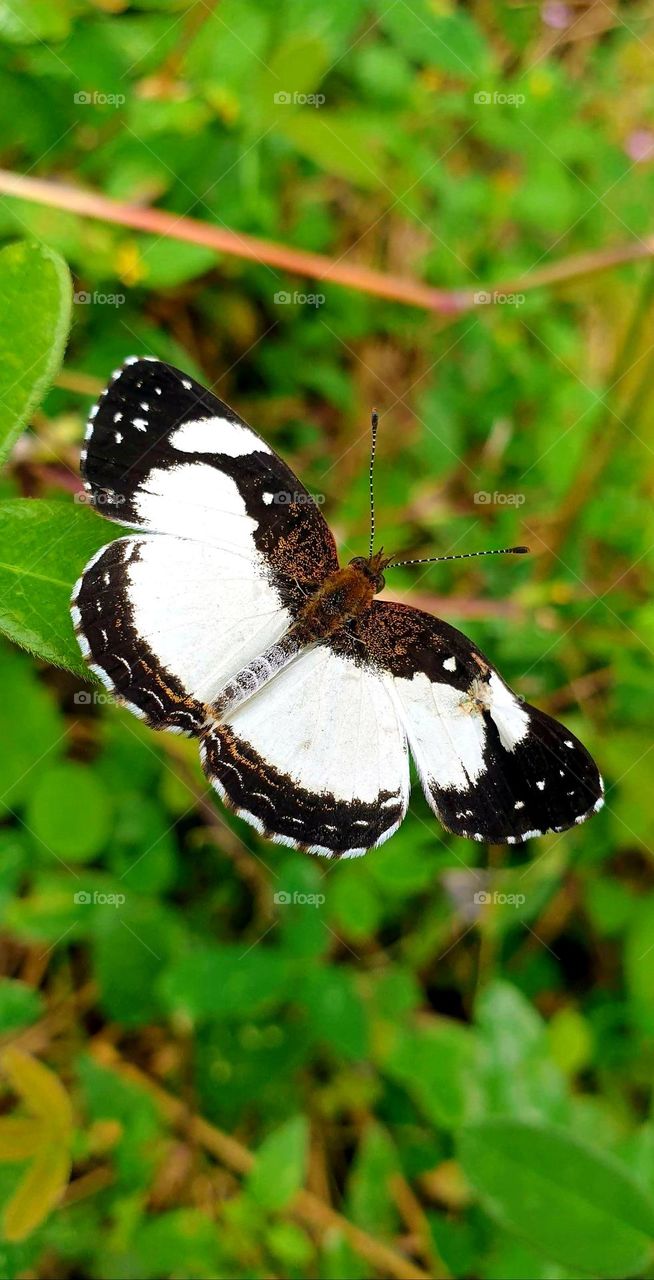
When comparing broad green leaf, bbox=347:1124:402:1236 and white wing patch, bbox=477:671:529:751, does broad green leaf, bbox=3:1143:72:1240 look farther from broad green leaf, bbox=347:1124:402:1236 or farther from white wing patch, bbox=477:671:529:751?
white wing patch, bbox=477:671:529:751

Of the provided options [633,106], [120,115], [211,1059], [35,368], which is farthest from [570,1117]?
[633,106]

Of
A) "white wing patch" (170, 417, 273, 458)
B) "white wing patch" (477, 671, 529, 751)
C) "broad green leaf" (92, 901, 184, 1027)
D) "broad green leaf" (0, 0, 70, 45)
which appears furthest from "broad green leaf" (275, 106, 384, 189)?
"broad green leaf" (92, 901, 184, 1027)

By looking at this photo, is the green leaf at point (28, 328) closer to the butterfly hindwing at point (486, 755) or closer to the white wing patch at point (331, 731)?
the white wing patch at point (331, 731)

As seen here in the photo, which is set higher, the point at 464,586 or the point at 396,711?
the point at 396,711

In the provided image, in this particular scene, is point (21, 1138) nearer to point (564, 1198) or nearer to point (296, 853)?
point (296, 853)

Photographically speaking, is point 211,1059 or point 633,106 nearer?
point 211,1059

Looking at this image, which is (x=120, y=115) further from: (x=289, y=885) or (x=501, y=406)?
(x=289, y=885)

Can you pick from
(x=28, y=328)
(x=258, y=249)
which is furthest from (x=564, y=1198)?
(x=258, y=249)
